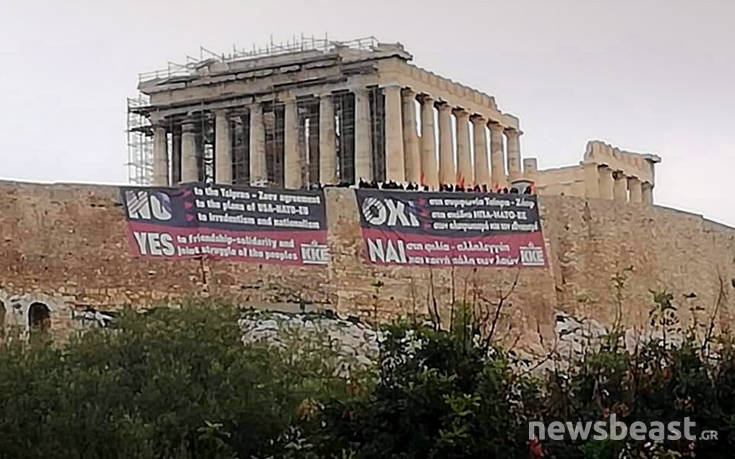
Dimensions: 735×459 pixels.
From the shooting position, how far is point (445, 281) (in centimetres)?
2252

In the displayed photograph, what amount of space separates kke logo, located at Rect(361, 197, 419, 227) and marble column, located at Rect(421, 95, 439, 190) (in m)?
11.8

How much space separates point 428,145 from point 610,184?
5.99 m

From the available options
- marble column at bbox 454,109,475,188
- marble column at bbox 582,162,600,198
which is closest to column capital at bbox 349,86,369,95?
marble column at bbox 454,109,475,188

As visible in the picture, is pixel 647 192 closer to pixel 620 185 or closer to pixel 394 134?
pixel 620 185

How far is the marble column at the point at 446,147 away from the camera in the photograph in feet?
116

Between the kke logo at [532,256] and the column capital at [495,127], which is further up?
the column capital at [495,127]

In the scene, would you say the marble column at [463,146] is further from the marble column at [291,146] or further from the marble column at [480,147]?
the marble column at [291,146]

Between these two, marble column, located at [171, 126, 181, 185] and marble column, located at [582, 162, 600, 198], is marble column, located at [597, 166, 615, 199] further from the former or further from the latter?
marble column, located at [171, 126, 181, 185]

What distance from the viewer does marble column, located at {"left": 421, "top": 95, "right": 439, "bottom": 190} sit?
34.4 m

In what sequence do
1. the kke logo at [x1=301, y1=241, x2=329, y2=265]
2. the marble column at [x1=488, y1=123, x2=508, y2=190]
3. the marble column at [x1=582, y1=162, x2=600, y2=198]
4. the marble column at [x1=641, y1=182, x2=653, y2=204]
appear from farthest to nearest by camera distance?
the marble column at [x1=641, y1=182, x2=653, y2=204] < the marble column at [x1=488, y1=123, x2=508, y2=190] < the marble column at [x1=582, y1=162, x2=600, y2=198] < the kke logo at [x1=301, y1=241, x2=329, y2=265]

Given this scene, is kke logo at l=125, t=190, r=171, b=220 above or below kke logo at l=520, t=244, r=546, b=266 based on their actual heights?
above

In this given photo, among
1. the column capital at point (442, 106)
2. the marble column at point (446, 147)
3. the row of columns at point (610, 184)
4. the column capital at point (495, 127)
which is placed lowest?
the row of columns at point (610, 184)

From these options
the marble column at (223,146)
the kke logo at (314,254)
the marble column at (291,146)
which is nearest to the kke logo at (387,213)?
the kke logo at (314,254)

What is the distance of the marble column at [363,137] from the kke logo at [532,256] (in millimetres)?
10407
